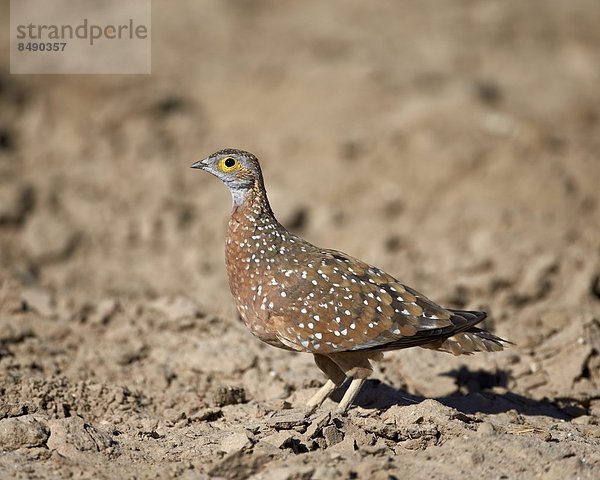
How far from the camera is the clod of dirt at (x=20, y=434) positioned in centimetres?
683

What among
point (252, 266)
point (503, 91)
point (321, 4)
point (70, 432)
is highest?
point (321, 4)

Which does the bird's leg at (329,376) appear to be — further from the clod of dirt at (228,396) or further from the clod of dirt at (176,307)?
the clod of dirt at (176,307)

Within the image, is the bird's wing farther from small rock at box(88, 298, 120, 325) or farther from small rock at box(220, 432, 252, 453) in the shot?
small rock at box(88, 298, 120, 325)

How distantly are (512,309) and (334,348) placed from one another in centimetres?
504

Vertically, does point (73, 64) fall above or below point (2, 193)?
above

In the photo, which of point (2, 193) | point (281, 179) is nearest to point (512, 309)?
point (281, 179)

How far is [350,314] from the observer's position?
7.30m

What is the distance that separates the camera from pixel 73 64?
18.8 meters

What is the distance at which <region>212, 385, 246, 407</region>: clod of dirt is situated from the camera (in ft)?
27.3

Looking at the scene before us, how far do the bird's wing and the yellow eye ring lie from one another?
1.18 metres

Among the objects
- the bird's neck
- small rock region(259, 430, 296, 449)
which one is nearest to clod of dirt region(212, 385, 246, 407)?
small rock region(259, 430, 296, 449)

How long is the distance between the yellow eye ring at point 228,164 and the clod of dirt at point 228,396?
2205 mm

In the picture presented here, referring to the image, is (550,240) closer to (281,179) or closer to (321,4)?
(281,179)

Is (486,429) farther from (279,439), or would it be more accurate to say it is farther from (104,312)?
(104,312)
